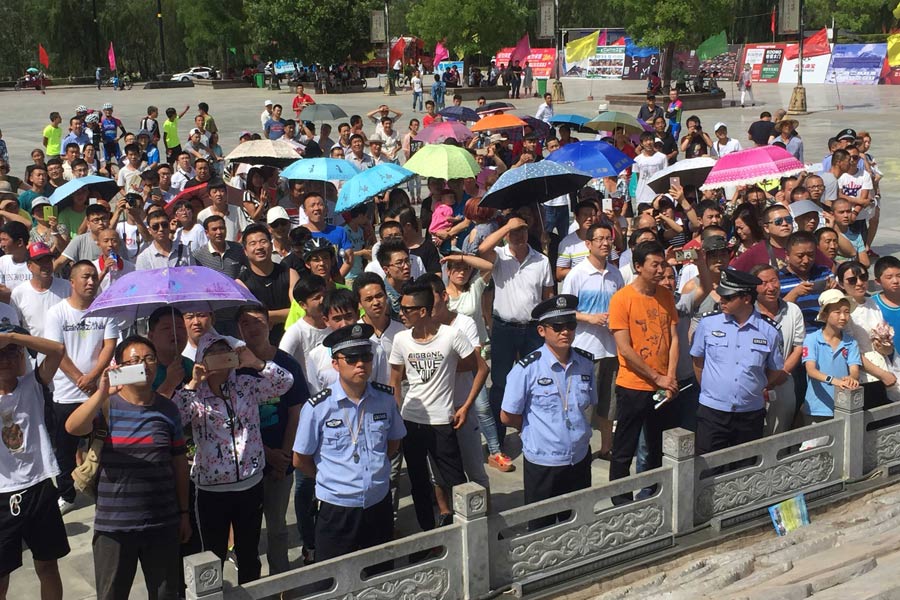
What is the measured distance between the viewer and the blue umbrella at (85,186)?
1087cm

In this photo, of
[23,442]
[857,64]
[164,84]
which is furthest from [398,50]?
[23,442]

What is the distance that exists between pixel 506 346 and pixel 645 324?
1.60m

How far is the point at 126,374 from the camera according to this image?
502cm

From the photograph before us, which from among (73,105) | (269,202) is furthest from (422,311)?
(73,105)

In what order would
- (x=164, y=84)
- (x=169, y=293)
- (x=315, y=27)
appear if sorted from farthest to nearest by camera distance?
(x=164, y=84) < (x=315, y=27) < (x=169, y=293)

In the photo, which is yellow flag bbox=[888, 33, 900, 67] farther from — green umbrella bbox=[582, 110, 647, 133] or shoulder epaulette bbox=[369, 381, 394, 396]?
shoulder epaulette bbox=[369, 381, 394, 396]

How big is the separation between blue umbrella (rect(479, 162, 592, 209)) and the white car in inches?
2398

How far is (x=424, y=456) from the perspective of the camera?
6.72 metres

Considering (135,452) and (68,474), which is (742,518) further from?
(68,474)

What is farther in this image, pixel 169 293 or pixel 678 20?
pixel 678 20

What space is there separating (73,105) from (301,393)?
47.3m

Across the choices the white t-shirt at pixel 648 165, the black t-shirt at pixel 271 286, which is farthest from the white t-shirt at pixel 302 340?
the white t-shirt at pixel 648 165

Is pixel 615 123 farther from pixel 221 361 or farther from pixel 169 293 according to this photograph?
pixel 221 361

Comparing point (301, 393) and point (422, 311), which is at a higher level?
point (422, 311)
